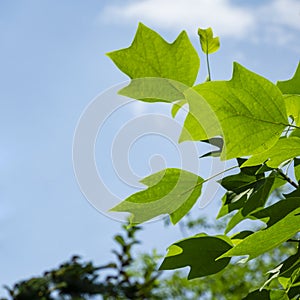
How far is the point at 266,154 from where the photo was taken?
0.42 m

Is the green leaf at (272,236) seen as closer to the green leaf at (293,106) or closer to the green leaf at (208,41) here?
the green leaf at (293,106)

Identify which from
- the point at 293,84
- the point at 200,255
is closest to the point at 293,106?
the point at 293,84

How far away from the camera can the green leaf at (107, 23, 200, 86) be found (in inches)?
17.7

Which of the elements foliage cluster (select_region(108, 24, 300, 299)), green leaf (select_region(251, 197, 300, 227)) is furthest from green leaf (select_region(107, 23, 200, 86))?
green leaf (select_region(251, 197, 300, 227))

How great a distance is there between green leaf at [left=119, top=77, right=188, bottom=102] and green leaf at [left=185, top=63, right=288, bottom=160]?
0.18 ft

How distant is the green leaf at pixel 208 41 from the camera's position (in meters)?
0.53

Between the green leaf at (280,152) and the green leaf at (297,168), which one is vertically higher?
the green leaf at (297,168)

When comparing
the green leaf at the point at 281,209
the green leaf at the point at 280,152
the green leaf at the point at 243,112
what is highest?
the green leaf at the point at 243,112

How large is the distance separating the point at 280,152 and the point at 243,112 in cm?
4

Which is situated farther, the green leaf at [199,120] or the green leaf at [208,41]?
the green leaf at [208,41]

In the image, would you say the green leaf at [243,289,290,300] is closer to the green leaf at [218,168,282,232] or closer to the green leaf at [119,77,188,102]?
the green leaf at [218,168,282,232]

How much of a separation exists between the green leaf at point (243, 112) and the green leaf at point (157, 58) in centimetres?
6

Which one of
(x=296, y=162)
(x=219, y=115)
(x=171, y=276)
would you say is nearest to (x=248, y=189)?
(x=296, y=162)

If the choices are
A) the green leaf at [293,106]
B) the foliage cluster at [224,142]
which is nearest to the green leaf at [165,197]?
the foliage cluster at [224,142]
